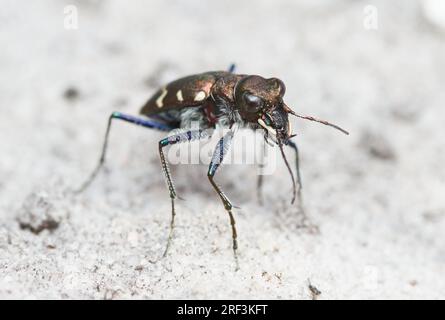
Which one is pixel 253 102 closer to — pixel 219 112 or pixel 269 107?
pixel 269 107

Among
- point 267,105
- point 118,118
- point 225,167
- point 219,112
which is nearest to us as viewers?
point 267,105

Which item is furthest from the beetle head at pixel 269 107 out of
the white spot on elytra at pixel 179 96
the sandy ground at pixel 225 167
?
the sandy ground at pixel 225 167

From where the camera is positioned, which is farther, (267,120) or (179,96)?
(179,96)

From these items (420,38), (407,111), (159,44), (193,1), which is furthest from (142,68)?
(420,38)

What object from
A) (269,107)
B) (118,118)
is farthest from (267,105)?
(118,118)

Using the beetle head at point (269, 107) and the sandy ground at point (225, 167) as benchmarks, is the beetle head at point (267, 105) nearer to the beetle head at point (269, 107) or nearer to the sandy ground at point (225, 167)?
the beetle head at point (269, 107)

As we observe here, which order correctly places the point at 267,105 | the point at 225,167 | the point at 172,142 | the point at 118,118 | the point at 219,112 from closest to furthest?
the point at 267,105 → the point at 172,142 → the point at 219,112 → the point at 118,118 → the point at 225,167

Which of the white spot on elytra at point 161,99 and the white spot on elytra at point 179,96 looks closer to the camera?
the white spot on elytra at point 179,96
